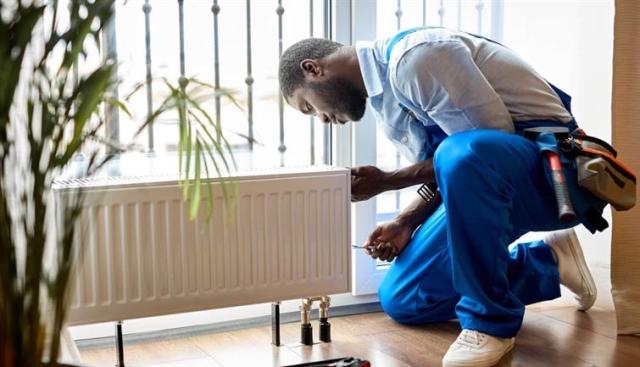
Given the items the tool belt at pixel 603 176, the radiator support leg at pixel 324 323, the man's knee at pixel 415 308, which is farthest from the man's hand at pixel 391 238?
the tool belt at pixel 603 176

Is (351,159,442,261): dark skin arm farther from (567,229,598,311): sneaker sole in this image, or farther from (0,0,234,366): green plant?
(0,0,234,366): green plant

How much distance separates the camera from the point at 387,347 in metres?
2.32

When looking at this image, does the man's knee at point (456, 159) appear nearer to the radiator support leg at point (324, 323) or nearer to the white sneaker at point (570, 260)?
the radiator support leg at point (324, 323)

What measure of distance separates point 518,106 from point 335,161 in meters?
0.64

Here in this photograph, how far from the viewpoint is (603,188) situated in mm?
2104

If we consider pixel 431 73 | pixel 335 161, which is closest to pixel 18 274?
pixel 431 73

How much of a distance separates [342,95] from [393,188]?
28 cm

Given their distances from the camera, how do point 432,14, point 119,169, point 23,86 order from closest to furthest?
1. point 23,86
2. point 119,169
3. point 432,14

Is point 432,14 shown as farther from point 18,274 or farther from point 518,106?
point 18,274

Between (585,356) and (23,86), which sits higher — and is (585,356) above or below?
below

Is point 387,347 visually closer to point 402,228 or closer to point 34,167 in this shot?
point 402,228

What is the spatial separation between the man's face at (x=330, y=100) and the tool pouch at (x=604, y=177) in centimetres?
57

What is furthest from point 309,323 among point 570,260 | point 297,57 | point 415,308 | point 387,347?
point 570,260

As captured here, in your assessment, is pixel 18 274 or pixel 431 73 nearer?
pixel 18 274
